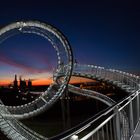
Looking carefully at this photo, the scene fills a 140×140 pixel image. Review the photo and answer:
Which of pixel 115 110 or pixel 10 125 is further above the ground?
pixel 115 110

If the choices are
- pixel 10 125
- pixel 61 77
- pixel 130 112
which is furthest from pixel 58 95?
pixel 130 112

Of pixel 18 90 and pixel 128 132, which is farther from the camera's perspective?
pixel 18 90

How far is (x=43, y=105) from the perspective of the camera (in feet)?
95.8

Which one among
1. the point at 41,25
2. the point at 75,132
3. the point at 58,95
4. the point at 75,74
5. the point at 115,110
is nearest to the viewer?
the point at 75,132

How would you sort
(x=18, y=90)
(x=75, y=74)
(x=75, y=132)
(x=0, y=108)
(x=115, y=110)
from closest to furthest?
(x=75, y=132) < (x=115, y=110) < (x=0, y=108) < (x=75, y=74) < (x=18, y=90)

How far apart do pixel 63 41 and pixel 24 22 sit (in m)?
4.18

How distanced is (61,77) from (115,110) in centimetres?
2791

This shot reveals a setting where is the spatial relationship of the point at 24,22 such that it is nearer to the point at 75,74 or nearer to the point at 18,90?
the point at 75,74

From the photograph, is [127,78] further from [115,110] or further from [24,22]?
[115,110]

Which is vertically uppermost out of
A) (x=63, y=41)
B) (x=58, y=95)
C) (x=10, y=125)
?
(x=63, y=41)

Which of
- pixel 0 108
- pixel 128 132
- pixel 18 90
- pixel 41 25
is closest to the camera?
pixel 128 132

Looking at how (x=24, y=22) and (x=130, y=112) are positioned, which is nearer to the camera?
(x=130, y=112)

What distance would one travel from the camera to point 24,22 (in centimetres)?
3031

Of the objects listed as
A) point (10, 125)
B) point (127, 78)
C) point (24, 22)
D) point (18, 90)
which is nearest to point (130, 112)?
point (10, 125)
